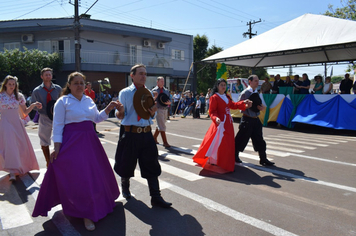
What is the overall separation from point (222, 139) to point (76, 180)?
3399mm

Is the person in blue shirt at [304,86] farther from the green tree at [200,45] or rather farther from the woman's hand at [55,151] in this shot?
the green tree at [200,45]

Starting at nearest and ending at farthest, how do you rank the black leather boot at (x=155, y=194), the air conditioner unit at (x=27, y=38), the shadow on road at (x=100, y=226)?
1. the shadow on road at (x=100, y=226)
2. the black leather boot at (x=155, y=194)
3. the air conditioner unit at (x=27, y=38)

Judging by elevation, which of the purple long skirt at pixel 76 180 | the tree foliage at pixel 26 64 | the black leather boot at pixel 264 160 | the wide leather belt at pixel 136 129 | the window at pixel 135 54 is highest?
the window at pixel 135 54

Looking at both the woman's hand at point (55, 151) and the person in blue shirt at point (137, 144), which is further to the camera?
the person in blue shirt at point (137, 144)

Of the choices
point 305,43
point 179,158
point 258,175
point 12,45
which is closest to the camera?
point 258,175

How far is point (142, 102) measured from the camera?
4.13 meters

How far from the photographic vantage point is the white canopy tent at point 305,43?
549 inches

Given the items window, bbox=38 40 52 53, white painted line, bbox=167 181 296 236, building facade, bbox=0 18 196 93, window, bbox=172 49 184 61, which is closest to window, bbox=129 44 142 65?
building facade, bbox=0 18 196 93

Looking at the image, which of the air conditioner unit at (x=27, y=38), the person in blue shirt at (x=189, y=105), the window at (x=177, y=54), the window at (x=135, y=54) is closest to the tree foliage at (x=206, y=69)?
the window at (x=177, y=54)

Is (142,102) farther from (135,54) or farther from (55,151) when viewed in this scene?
(135,54)

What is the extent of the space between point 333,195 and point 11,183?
5779mm

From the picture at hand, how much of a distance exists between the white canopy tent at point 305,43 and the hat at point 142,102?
40.4ft

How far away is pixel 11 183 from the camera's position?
5.50m

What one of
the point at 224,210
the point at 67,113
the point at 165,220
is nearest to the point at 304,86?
the point at 224,210
